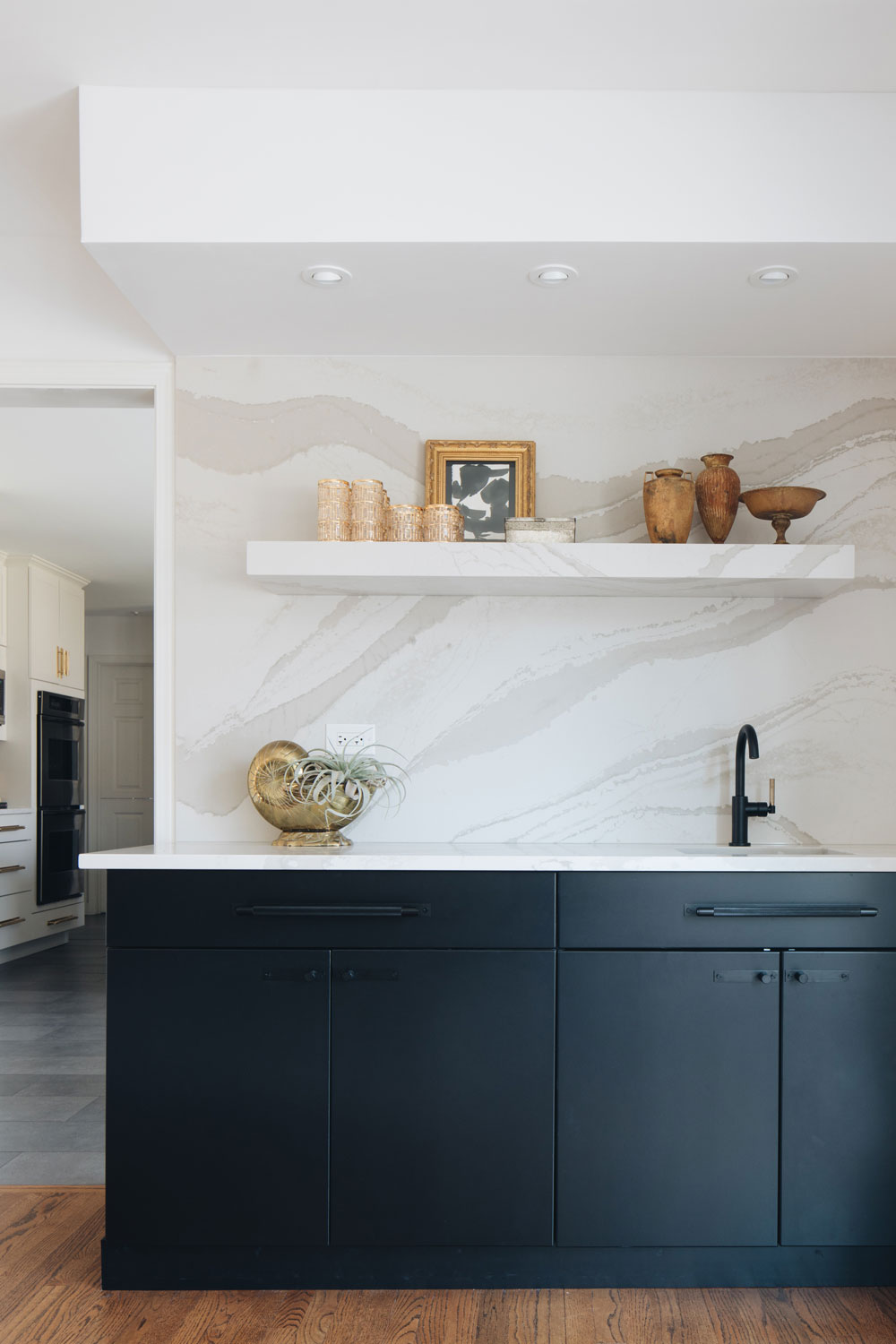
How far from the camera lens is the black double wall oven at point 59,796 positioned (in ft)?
22.0

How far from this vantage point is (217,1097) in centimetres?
222

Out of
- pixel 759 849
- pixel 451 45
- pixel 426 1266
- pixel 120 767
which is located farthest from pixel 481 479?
pixel 120 767

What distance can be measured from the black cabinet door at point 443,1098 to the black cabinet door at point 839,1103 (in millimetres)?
514

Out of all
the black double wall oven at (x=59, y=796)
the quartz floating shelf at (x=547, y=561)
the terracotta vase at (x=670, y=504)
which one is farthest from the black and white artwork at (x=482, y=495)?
the black double wall oven at (x=59, y=796)

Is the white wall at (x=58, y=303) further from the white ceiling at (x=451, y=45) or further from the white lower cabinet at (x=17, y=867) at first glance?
the white lower cabinet at (x=17, y=867)

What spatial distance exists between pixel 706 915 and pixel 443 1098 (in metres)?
0.67

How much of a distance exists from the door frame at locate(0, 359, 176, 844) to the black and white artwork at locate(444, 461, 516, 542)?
75cm

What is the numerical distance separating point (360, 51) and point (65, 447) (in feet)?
9.10

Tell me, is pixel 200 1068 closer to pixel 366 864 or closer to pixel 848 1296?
pixel 366 864

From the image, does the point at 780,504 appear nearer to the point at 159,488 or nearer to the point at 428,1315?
the point at 159,488

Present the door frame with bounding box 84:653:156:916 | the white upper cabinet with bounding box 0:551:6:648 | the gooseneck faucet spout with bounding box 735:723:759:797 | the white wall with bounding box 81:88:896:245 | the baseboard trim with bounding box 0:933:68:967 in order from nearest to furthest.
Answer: the white wall with bounding box 81:88:896:245 → the gooseneck faucet spout with bounding box 735:723:759:797 → the baseboard trim with bounding box 0:933:68:967 → the white upper cabinet with bounding box 0:551:6:648 → the door frame with bounding box 84:653:156:916

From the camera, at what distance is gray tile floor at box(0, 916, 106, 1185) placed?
2889mm

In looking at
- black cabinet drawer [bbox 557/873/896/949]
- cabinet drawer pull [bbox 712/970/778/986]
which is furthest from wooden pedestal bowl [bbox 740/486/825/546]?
cabinet drawer pull [bbox 712/970/778/986]

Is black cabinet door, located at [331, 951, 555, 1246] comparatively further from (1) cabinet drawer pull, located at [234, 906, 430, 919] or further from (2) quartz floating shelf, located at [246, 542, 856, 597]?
(2) quartz floating shelf, located at [246, 542, 856, 597]
